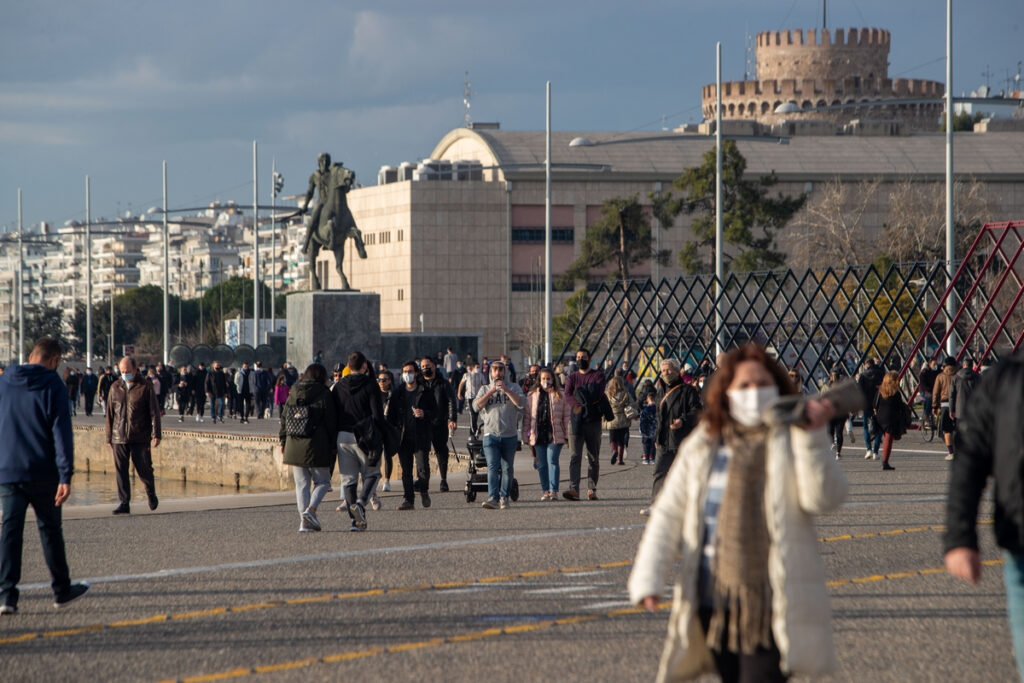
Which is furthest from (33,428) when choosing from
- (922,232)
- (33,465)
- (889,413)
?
(922,232)

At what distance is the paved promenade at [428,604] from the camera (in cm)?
757

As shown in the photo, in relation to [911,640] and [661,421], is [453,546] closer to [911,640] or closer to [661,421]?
[661,421]

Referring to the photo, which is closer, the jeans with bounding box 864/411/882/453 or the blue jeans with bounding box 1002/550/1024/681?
the blue jeans with bounding box 1002/550/1024/681

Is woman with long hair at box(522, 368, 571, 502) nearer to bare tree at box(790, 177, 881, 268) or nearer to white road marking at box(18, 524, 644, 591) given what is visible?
white road marking at box(18, 524, 644, 591)

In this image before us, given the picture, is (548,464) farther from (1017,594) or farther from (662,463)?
(1017,594)

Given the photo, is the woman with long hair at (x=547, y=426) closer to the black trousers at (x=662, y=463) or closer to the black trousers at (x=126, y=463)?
the black trousers at (x=662, y=463)

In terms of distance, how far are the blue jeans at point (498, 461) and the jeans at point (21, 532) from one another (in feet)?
23.5

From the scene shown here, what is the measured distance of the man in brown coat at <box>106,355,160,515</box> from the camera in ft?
54.0

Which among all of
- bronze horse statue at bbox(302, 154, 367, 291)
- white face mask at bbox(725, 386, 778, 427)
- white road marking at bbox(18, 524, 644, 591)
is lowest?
white road marking at bbox(18, 524, 644, 591)

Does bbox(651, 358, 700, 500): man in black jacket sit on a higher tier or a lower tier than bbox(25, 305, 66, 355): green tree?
lower

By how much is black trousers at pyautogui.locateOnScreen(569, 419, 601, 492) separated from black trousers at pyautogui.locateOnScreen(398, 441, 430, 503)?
5.73 ft

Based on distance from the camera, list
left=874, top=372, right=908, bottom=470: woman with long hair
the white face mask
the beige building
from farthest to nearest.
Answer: the beige building < left=874, top=372, right=908, bottom=470: woman with long hair < the white face mask

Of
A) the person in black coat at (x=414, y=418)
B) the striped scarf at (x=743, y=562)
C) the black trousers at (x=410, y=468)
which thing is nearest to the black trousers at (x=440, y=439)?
the person in black coat at (x=414, y=418)

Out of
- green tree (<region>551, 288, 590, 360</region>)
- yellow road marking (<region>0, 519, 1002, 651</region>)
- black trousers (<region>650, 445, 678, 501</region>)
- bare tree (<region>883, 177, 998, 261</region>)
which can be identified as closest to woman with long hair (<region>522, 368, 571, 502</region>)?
black trousers (<region>650, 445, 678, 501</region>)
